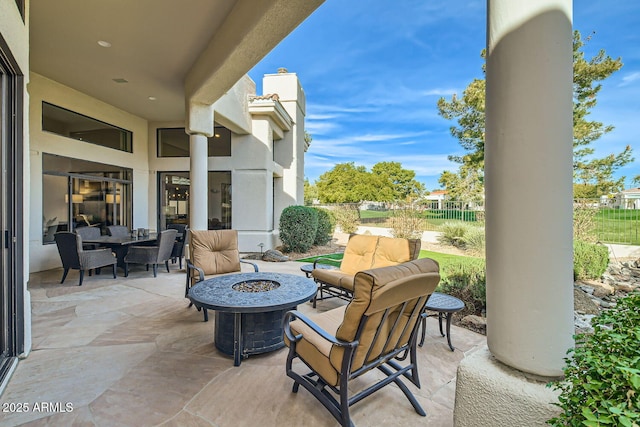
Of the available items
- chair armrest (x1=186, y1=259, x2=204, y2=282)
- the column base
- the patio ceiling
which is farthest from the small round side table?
the patio ceiling

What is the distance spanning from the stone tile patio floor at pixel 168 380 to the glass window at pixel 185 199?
524 cm

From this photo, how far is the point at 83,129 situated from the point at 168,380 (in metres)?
7.66

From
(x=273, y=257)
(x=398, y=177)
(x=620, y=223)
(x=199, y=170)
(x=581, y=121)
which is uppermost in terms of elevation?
(x=398, y=177)

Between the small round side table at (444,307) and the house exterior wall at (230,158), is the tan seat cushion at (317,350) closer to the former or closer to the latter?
the small round side table at (444,307)

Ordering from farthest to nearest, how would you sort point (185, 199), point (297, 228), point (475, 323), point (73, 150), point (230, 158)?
point (185, 199)
point (230, 158)
point (297, 228)
point (73, 150)
point (475, 323)

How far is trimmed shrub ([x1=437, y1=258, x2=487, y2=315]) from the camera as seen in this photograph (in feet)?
13.4

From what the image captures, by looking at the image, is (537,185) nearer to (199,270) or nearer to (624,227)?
(199,270)

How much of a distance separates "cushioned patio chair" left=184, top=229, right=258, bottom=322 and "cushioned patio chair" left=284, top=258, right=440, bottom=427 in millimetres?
2302

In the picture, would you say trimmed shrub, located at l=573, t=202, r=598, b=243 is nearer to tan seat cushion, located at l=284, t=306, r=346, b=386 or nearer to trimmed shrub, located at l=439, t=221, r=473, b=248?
trimmed shrub, located at l=439, t=221, r=473, b=248

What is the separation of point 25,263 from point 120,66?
4.47 metres

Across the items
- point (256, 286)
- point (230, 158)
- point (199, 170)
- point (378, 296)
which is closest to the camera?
point (378, 296)

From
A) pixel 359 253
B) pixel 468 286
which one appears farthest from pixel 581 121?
pixel 359 253

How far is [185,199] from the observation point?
9695mm

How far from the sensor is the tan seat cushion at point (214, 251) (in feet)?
13.6
